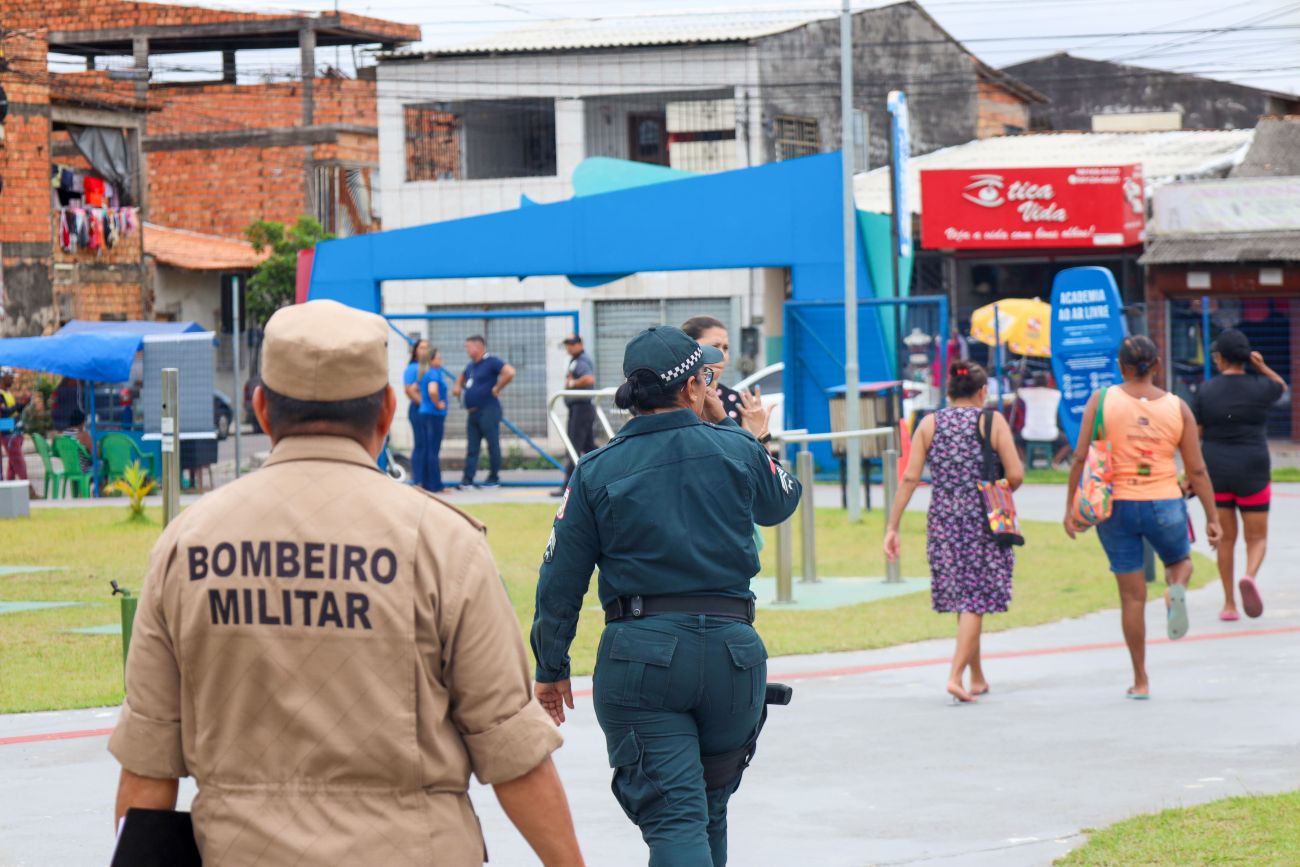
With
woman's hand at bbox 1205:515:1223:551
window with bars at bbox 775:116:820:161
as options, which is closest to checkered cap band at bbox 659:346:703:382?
woman's hand at bbox 1205:515:1223:551

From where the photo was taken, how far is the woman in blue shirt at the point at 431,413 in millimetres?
23328

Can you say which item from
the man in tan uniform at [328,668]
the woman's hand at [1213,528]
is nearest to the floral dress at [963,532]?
the woman's hand at [1213,528]

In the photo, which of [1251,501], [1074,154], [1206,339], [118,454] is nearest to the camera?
[1251,501]

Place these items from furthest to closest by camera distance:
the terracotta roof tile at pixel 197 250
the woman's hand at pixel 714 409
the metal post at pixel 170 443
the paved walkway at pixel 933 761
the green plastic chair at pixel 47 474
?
the terracotta roof tile at pixel 197 250 → the green plastic chair at pixel 47 474 → the metal post at pixel 170 443 → the paved walkway at pixel 933 761 → the woman's hand at pixel 714 409

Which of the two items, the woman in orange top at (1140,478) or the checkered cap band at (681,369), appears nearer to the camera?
the checkered cap band at (681,369)

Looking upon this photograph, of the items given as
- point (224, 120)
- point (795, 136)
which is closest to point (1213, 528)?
point (795, 136)

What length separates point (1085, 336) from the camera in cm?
1623

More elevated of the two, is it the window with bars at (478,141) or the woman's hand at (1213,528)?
the window with bars at (478,141)

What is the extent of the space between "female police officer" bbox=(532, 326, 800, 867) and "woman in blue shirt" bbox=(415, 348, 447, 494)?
18368 mm

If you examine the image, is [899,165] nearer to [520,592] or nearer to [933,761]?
[520,592]

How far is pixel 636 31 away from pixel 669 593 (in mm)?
34212

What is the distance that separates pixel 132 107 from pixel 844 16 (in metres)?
26.5

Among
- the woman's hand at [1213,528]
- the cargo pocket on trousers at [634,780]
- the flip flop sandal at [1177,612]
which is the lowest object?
the flip flop sandal at [1177,612]

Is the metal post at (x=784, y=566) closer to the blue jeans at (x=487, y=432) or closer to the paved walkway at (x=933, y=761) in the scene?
the paved walkway at (x=933, y=761)
